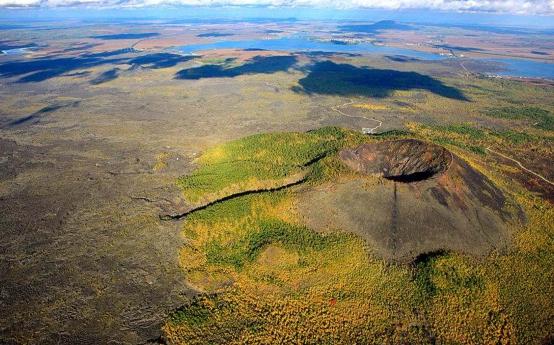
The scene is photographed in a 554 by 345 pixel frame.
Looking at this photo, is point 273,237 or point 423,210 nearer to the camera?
point 423,210

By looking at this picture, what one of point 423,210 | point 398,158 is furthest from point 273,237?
point 398,158

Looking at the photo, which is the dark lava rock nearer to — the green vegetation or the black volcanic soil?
the black volcanic soil

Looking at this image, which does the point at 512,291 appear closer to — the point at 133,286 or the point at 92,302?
the point at 133,286

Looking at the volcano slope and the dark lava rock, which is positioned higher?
the dark lava rock

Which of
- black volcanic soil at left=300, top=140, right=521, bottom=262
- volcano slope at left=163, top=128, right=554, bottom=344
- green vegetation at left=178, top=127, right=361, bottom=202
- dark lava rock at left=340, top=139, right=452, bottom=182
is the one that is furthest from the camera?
green vegetation at left=178, top=127, right=361, bottom=202

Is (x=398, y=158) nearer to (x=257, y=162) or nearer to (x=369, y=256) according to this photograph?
(x=369, y=256)

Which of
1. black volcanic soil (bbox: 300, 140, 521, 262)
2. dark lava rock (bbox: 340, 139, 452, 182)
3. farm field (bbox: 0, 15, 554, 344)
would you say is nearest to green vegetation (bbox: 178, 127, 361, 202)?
farm field (bbox: 0, 15, 554, 344)
